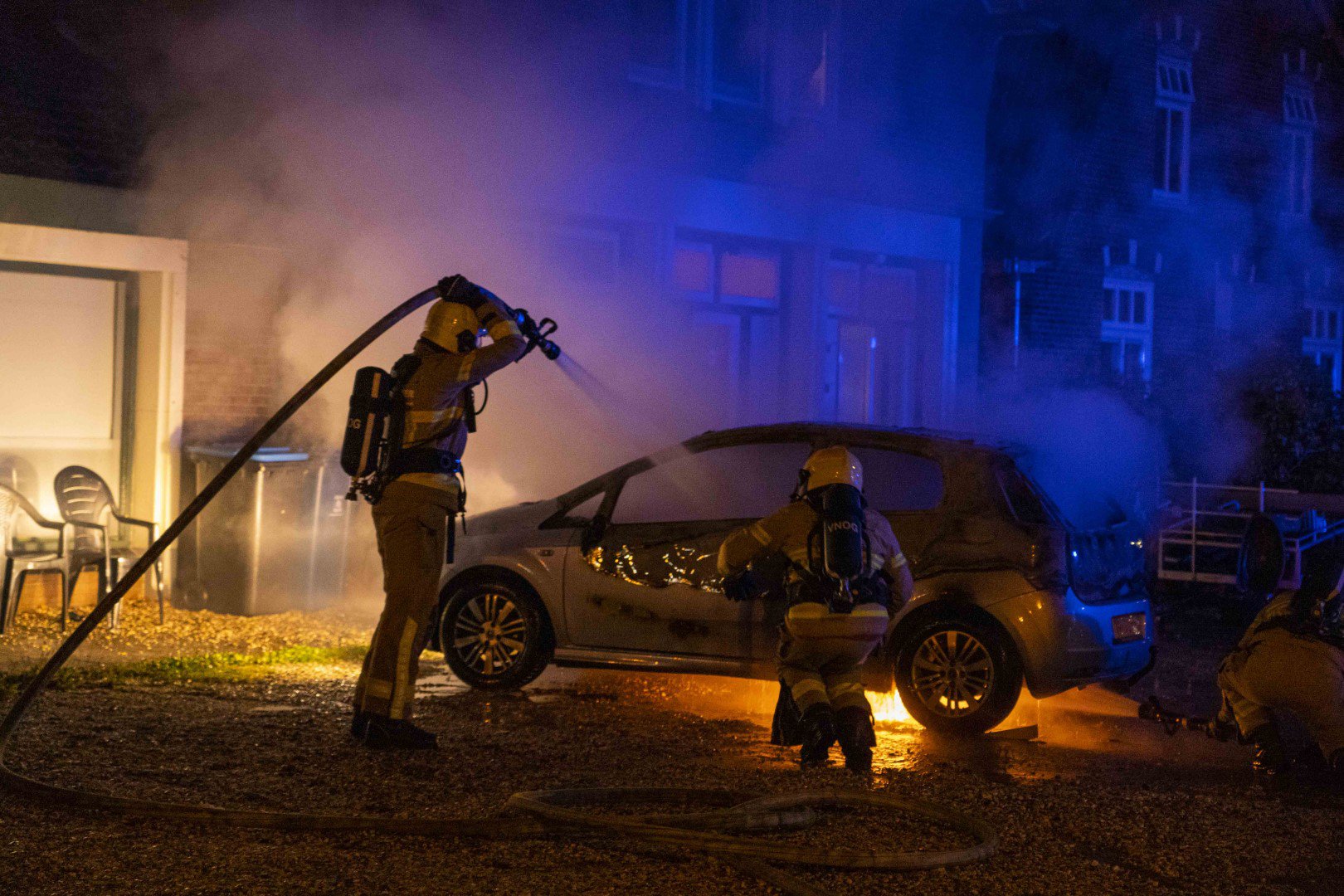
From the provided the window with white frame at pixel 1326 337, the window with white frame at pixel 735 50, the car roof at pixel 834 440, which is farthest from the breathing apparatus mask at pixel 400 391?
the window with white frame at pixel 1326 337

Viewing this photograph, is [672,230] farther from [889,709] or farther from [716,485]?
[889,709]

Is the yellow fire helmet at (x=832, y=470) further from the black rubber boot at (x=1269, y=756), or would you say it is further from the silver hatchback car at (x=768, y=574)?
the black rubber boot at (x=1269, y=756)

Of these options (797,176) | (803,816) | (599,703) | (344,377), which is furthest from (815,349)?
(803,816)

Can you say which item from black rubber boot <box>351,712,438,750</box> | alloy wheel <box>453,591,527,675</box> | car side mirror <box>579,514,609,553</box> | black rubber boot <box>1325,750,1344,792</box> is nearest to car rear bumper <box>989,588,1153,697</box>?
black rubber boot <box>1325,750,1344,792</box>

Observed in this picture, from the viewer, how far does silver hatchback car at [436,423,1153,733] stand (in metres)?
6.55

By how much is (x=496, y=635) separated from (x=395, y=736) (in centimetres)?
167

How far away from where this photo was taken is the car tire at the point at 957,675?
21.4 feet

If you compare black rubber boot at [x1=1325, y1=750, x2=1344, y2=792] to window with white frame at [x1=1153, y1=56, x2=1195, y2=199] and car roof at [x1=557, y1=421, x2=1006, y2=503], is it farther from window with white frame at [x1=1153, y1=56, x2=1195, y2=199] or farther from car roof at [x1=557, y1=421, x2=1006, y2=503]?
window with white frame at [x1=1153, y1=56, x2=1195, y2=199]

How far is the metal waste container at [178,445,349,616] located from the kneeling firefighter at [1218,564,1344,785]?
6289mm

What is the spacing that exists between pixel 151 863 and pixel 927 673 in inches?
144

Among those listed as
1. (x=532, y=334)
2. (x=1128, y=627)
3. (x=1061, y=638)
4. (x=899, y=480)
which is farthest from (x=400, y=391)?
(x=1128, y=627)

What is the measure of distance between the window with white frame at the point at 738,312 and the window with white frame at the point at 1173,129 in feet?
19.5

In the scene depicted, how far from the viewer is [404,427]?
606 cm

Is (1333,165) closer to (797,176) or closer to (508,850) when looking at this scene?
(797,176)
